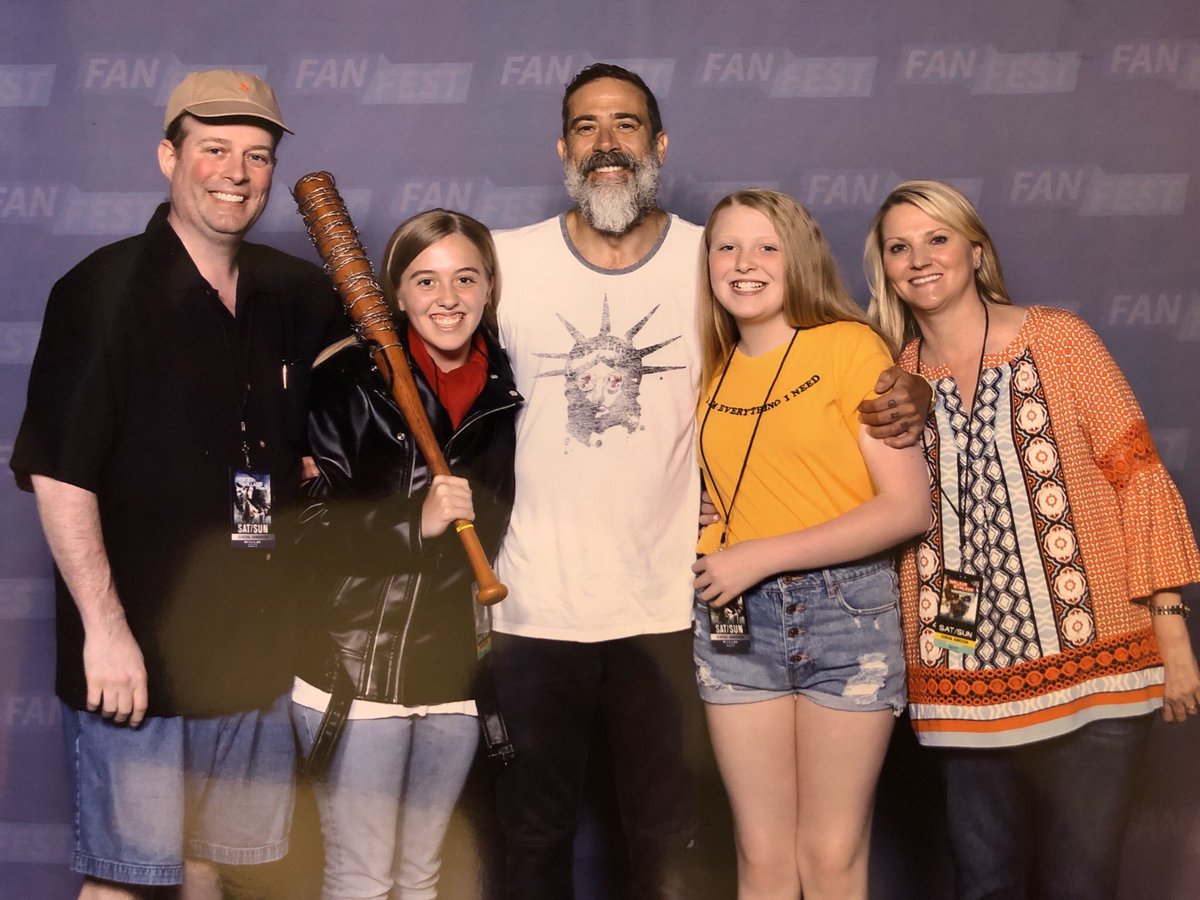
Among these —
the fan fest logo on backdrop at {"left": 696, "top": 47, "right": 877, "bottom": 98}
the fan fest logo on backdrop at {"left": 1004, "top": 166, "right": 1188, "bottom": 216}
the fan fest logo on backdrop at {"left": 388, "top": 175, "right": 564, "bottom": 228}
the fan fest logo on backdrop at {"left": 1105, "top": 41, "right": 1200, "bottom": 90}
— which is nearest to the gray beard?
the fan fest logo on backdrop at {"left": 388, "top": 175, "right": 564, "bottom": 228}

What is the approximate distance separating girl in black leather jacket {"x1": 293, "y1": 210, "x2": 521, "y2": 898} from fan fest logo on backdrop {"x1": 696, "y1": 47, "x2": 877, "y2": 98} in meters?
1.07

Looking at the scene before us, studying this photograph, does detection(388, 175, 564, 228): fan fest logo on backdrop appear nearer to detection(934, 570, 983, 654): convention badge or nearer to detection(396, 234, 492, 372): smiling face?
detection(396, 234, 492, 372): smiling face

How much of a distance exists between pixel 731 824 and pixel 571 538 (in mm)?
1138

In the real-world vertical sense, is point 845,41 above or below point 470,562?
above

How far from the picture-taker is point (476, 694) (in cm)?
212

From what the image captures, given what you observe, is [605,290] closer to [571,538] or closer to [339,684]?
[571,538]

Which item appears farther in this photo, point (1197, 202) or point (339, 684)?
point (1197, 202)

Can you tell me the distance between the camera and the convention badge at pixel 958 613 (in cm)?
200

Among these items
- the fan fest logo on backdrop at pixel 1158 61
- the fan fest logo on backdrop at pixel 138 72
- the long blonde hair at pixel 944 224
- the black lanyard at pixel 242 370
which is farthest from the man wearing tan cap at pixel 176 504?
the fan fest logo on backdrop at pixel 1158 61

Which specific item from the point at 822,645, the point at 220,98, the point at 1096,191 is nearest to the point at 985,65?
the point at 1096,191

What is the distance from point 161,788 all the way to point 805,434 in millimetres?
1425

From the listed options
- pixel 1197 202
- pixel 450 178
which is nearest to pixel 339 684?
pixel 450 178

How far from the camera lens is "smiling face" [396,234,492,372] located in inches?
82.2

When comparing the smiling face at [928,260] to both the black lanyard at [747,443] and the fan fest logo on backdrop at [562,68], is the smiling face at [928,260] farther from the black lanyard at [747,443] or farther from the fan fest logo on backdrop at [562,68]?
the fan fest logo on backdrop at [562,68]
